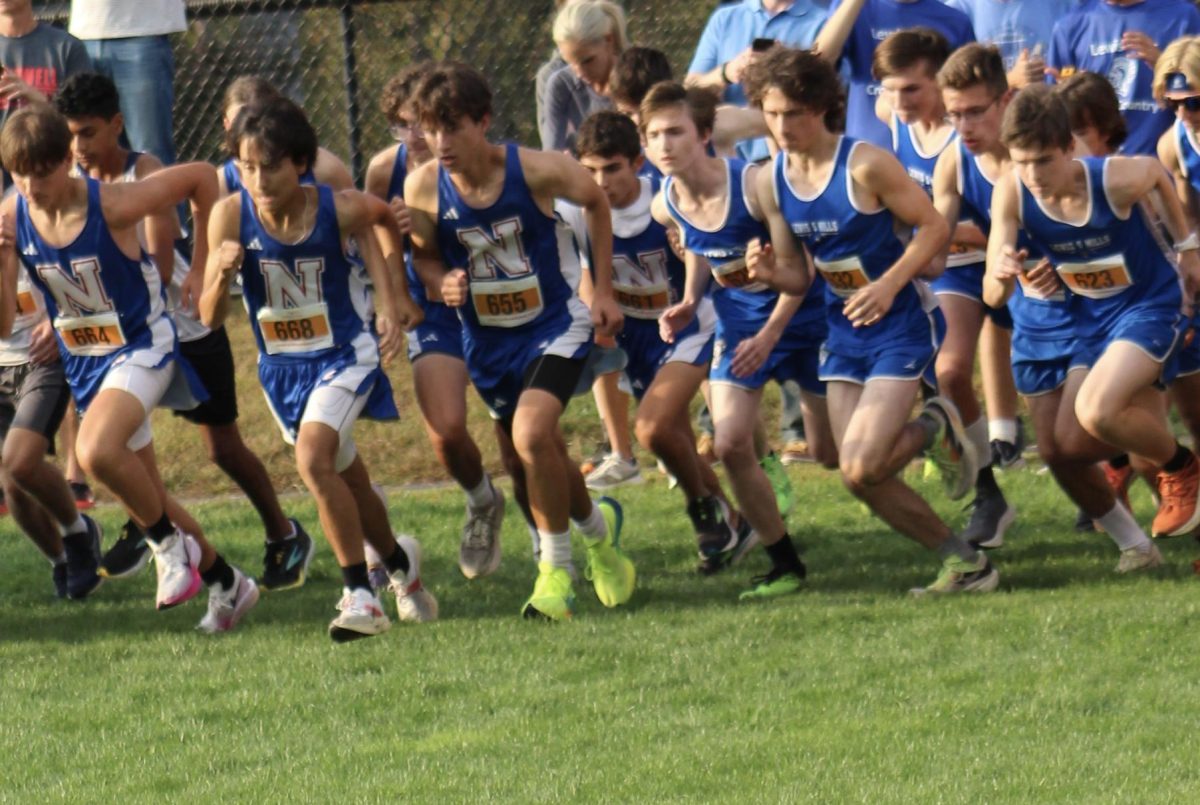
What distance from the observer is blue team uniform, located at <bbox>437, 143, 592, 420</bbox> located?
750 centimetres

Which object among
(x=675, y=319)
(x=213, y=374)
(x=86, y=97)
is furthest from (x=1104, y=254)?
(x=86, y=97)

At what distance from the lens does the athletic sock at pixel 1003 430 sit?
9.30 m

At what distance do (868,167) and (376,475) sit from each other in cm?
464

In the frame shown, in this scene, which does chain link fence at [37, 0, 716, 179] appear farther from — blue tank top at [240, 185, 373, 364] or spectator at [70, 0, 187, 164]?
blue tank top at [240, 185, 373, 364]

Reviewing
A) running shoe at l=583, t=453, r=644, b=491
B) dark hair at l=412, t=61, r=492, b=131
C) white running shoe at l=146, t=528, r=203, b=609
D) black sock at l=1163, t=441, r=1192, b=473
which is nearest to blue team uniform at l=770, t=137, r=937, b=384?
black sock at l=1163, t=441, r=1192, b=473

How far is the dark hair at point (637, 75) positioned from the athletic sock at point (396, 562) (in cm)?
228

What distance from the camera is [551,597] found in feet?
23.9

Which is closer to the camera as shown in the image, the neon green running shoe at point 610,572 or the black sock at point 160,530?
the black sock at point 160,530

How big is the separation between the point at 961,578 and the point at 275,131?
293 centimetres

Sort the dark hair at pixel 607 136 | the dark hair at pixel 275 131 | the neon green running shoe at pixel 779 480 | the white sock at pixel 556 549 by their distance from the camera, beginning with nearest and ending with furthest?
the dark hair at pixel 275 131 < the white sock at pixel 556 549 < the dark hair at pixel 607 136 < the neon green running shoe at pixel 779 480

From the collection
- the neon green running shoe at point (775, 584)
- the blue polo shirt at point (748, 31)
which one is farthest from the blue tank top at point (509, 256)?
the blue polo shirt at point (748, 31)

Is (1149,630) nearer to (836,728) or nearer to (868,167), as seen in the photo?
(836,728)

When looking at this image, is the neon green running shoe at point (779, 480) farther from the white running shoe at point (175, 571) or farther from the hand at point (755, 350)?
the white running shoe at point (175, 571)

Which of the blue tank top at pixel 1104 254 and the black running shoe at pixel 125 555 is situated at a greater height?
the blue tank top at pixel 1104 254
